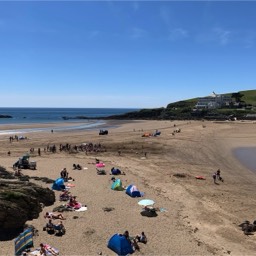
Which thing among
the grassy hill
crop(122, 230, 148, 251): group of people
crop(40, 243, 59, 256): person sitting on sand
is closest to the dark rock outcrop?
crop(40, 243, 59, 256): person sitting on sand

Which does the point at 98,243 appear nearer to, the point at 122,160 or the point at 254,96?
the point at 122,160

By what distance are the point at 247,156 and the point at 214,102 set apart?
401 ft

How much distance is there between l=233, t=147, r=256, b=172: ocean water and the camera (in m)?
39.4

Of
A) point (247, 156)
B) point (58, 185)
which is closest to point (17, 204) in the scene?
point (58, 185)

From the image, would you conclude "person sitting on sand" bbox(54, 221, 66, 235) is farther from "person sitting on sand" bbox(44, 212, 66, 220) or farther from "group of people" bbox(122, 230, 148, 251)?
"group of people" bbox(122, 230, 148, 251)

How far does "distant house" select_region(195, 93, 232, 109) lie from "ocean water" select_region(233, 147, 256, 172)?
10987 centimetres

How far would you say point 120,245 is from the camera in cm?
1641

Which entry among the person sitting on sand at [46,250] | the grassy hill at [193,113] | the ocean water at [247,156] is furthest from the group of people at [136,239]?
the grassy hill at [193,113]

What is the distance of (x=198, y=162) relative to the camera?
40.6 m

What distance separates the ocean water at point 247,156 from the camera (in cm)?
3938

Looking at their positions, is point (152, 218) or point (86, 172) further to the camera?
point (86, 172)

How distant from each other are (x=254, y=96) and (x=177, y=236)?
7176 inches

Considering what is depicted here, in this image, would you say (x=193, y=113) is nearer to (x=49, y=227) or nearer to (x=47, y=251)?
(x=49, y=227)

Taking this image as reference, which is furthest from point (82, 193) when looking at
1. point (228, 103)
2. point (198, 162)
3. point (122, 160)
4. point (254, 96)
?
point (254, 96)
